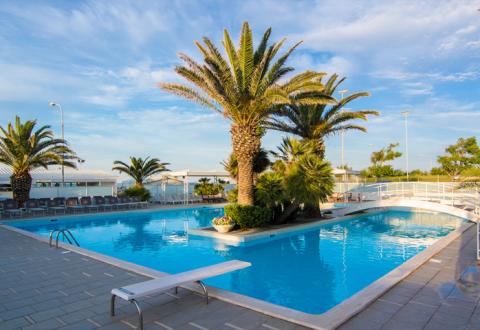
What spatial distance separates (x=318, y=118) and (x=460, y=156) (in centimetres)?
3747

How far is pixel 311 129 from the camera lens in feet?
51.0

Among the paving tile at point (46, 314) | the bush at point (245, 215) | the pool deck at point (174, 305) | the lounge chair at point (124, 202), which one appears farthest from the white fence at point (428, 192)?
the paving tile at point (46, 314)

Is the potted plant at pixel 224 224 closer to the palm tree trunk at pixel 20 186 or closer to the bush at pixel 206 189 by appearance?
the palm tree trunk at pixel 20 186

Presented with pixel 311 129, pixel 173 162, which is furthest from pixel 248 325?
pixel 173 162

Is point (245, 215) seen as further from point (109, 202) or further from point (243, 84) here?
point (109, 202)

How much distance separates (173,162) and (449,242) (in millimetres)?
23129

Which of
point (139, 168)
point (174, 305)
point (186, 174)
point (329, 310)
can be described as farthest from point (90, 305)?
point (139, 168)

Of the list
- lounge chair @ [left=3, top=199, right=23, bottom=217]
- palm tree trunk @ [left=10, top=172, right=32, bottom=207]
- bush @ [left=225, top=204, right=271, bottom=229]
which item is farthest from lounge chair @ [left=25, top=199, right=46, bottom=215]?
bush @ [left=225, top=204, right=271, bottom=229]

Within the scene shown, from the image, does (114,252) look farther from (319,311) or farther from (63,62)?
(63,62)

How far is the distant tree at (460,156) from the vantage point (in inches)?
1617

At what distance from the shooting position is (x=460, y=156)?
140 feet

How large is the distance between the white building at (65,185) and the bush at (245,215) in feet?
51.7

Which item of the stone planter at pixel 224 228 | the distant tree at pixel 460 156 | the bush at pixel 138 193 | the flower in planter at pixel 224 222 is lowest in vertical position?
the stone planter at pixel 224 228

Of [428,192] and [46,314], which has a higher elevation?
[428,192]
